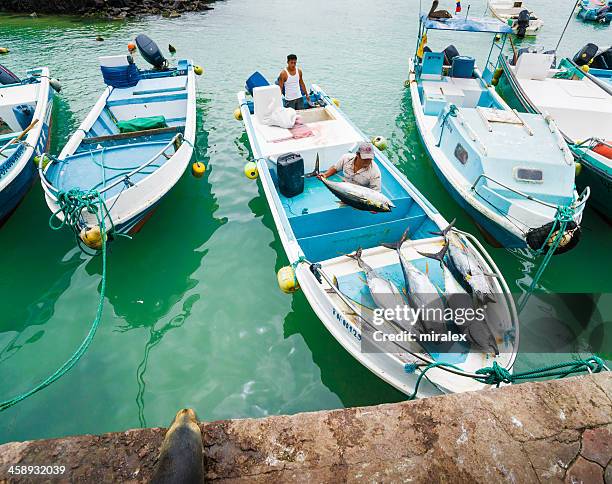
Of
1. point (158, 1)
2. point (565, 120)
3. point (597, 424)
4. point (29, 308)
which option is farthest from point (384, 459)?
point (158, 1)

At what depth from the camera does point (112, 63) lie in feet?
37.0

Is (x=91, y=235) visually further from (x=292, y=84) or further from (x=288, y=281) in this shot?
(x=292, y=84)

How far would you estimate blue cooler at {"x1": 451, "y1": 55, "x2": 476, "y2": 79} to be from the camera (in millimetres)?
12055

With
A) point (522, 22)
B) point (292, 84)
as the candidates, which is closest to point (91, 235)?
point (292, 84)

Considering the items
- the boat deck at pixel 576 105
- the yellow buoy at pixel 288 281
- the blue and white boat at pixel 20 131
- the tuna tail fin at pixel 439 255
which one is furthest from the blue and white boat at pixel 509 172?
the blue and white boat at pixel 20 131

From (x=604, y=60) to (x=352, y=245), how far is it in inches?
629

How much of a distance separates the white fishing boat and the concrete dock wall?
86.5ft

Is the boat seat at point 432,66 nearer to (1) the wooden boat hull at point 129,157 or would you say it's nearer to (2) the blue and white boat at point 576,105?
(2) the blue and white boat at point 576,105

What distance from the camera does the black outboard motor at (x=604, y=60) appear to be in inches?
550

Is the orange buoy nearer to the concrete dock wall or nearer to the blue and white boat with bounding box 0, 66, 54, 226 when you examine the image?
the concrete dock wall

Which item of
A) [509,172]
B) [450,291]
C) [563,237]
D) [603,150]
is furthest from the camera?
[603,150]

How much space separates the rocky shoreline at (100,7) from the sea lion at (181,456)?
34760 millimetres

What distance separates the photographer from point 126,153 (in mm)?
7555

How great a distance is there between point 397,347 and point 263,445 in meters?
2.31
